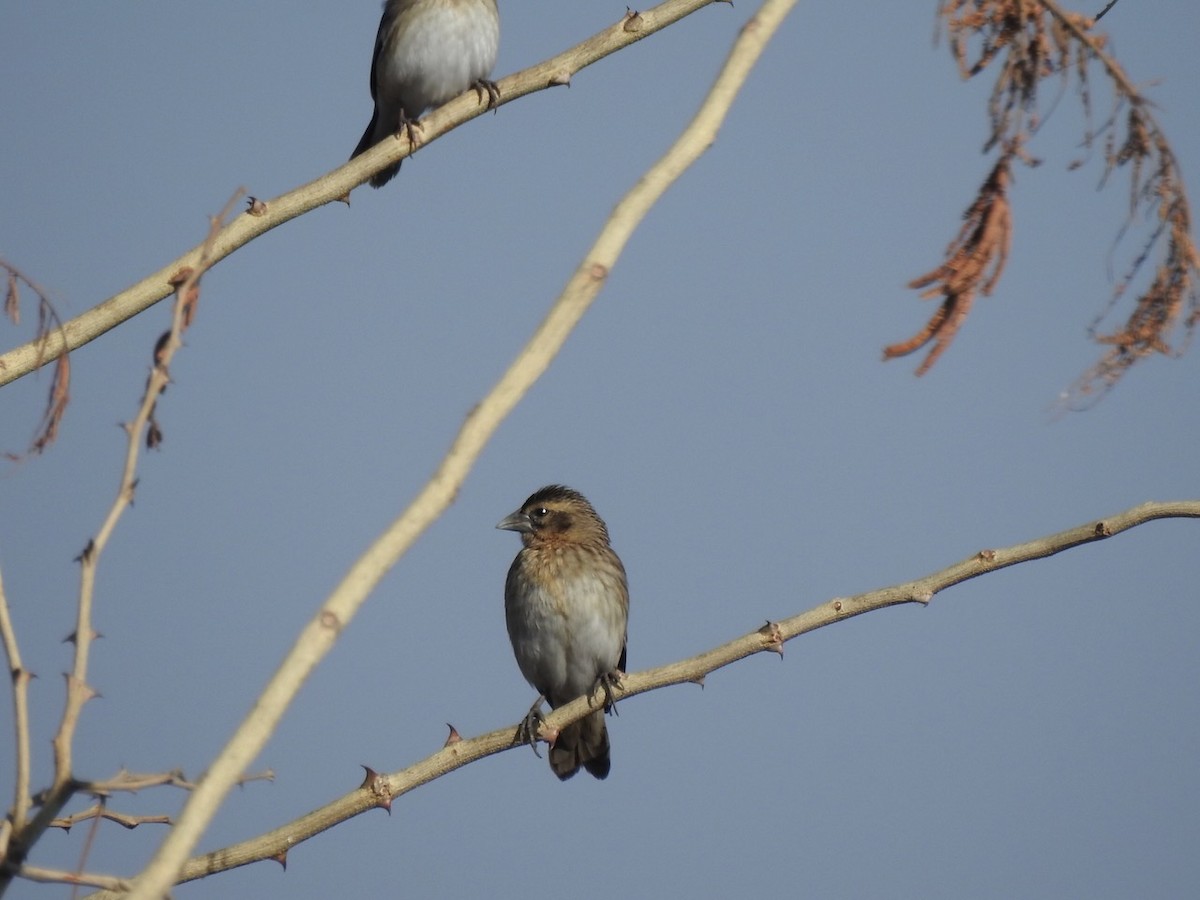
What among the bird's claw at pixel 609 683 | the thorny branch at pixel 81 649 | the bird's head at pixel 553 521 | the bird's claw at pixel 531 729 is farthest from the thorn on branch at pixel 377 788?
the bird's head at pixel 553 521

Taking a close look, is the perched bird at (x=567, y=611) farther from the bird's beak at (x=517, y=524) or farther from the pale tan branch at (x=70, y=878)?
the pale tan branch at (x=70, y=878)

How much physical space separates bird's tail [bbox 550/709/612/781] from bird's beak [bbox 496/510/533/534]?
1181 mm

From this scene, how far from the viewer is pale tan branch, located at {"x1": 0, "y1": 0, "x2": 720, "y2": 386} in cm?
339

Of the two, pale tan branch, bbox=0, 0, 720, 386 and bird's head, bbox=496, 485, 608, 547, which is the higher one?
bird's head, bbox=496, 485, 608, 547

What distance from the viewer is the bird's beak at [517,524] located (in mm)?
8875

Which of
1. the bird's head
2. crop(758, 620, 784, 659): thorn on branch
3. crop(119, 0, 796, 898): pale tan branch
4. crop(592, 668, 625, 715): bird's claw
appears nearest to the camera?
crop(119, 0, 796, 898): pale tan branch

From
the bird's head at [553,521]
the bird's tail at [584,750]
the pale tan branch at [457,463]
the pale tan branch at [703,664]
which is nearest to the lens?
the pale tan branch at [457,463]

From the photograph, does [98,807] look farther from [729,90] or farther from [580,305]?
[729,90]

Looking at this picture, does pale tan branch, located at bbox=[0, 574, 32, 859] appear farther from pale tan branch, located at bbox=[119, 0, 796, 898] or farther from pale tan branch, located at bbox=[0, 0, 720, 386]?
pale tan branch, located at bbox=[0, 0, 720, 386]

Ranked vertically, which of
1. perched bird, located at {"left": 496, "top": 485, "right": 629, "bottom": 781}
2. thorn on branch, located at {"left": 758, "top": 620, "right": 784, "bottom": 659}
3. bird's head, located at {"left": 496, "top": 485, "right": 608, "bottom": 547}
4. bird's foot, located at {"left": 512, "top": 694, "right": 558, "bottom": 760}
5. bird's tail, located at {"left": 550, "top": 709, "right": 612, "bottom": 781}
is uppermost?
bird's head, located at {"left": 496, "top": 485, "right": 608, "bottom": 547}

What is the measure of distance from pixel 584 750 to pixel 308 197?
16.0 feet

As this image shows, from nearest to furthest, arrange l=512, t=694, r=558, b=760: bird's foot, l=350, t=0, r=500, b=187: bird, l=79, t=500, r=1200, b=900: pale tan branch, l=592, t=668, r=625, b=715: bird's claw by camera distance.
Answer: l=79, t=500, r=1200, b=900: pale tan branch, l=512, t=694, r=558, b=760: bird's foot, l=592, t=668, r=625, b=715: bird's claw, l=350, t=0, r=500, b=187: bird

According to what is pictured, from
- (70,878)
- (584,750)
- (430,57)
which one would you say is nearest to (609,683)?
(584,750)

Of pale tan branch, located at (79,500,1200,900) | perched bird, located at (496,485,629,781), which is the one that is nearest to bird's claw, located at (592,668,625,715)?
perched bird, located at (496,485,629,781)
